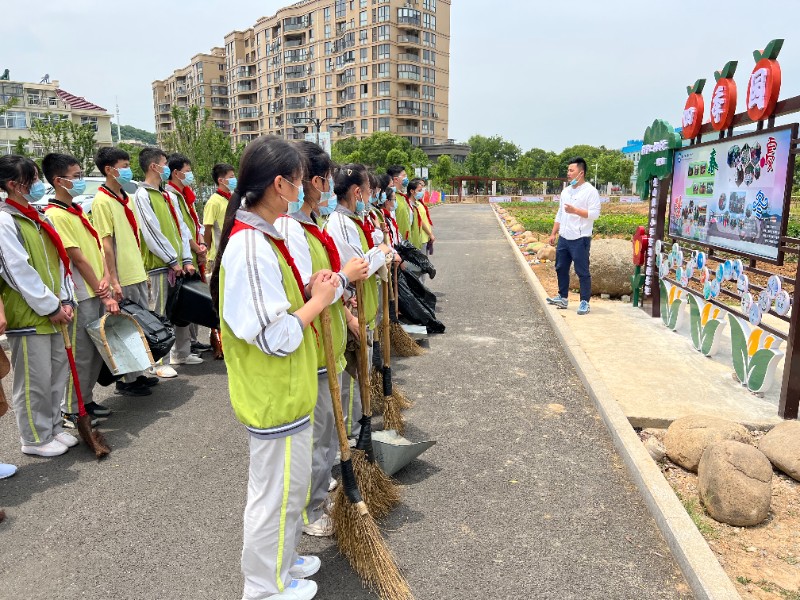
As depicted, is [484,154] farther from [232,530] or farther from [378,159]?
[232,530]

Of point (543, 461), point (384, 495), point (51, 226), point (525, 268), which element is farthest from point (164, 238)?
point (525, 268)

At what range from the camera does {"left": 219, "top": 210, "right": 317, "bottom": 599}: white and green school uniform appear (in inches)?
77.4

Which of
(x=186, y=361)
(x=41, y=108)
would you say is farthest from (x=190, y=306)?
(x=41, y=108)

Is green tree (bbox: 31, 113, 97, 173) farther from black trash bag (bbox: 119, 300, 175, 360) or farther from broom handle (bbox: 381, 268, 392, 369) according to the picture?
broom handle (bbox: 381, 268, 392, 369)

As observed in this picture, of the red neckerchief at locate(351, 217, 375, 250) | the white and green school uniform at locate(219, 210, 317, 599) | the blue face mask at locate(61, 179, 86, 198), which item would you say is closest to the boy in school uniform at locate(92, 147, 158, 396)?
the blue face mask at locate(61, 179, 86, 198)

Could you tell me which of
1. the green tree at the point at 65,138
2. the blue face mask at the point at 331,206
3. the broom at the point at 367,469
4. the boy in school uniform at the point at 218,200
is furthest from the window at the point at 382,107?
the broom at the point at 367,469

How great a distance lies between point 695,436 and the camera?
3.68 meters

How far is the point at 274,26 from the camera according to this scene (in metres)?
77.9

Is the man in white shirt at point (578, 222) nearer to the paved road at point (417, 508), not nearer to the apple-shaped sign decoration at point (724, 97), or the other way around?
the apple-shaped sign decoration at point (724, 97)

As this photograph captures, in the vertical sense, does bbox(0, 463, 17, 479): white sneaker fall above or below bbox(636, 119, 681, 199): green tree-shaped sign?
below

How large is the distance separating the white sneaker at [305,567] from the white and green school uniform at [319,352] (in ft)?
0.51

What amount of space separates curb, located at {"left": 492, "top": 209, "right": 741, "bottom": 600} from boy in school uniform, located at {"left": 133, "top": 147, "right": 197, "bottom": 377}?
388cm

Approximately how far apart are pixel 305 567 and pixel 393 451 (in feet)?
3.17

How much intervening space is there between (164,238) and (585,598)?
14.8 feet
